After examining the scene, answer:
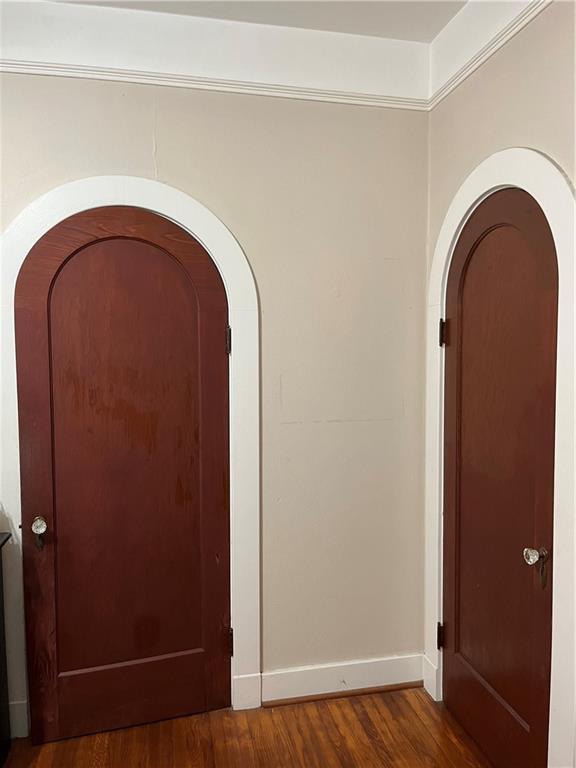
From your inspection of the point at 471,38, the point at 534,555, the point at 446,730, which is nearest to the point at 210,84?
the point at 471,38

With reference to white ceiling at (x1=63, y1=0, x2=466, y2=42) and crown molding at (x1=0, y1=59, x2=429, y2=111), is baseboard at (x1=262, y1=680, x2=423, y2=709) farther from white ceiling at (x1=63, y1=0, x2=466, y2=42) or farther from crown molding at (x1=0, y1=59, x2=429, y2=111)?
white ceiling at (x1=63, y1=0, x2=466, y2=42)

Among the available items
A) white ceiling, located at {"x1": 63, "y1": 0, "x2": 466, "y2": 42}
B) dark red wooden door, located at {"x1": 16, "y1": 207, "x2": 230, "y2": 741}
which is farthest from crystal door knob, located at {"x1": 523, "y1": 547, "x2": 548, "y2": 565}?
white ceiling, located at {"x1": 63, "y1": 0, "x2": 466, "y2": 42}

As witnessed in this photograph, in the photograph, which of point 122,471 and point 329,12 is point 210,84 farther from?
point 122,471

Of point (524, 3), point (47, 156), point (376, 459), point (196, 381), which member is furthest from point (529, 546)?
point (47, 156)

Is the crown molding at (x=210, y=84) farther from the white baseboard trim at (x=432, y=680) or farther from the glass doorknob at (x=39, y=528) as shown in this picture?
the white baseboard trim at (x=432, y=680)

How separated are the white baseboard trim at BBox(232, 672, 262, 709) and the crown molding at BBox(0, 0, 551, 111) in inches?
92.2

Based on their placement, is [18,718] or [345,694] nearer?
[18,718]

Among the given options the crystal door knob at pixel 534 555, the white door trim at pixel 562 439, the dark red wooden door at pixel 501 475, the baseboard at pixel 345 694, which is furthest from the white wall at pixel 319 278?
the crystal door knob at pixel 534 555

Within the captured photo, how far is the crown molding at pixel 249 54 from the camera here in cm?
204

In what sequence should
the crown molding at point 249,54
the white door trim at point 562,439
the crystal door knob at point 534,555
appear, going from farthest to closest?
1. the crown molding at point 249,54
2. the crystal door knob at point 534,555
3. the white door trim at point 562,439

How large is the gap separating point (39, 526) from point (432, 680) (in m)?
1.72

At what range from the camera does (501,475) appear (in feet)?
6.53

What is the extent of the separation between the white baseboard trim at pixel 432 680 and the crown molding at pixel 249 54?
2349 millimetres

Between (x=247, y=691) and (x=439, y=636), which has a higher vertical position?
(x=439, y=636)
